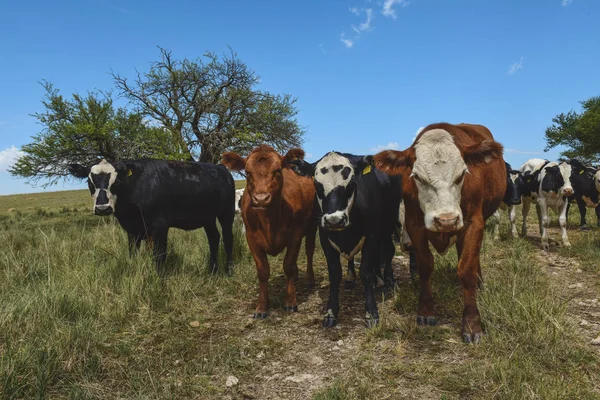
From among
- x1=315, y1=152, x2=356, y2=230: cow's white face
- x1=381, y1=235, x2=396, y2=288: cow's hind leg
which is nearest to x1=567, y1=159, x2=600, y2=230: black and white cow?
x1=381, y1=235, x2=396, y2=288: cow's hind leg

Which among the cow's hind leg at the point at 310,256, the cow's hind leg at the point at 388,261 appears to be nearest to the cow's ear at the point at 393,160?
the cow's hind leg at the point at 388,261

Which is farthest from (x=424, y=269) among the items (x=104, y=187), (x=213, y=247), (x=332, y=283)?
(x=104, y=187)

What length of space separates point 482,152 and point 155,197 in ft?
15.4

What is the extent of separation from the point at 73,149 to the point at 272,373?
17.9 m

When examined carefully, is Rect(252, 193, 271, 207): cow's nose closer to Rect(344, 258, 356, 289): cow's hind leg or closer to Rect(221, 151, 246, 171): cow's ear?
Rect(221, 151, 246, 171): cow's ear

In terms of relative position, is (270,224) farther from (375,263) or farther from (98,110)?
(98,110)

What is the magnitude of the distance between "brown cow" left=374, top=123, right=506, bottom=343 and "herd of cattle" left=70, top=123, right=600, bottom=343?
0.03ft

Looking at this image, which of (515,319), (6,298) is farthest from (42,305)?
(515,319)

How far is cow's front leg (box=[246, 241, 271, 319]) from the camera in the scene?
187 inches

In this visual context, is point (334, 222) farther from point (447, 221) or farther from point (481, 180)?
point (481, 180)

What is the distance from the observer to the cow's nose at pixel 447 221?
11.3 feet

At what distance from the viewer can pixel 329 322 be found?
4355 mm

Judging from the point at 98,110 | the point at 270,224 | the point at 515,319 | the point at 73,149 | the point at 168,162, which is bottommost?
the point at 515,319

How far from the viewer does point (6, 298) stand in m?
4.54
